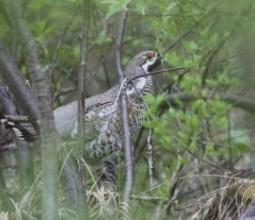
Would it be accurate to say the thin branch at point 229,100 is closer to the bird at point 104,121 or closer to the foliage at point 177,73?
the foliage at point 177,73

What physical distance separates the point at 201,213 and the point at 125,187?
0.39m

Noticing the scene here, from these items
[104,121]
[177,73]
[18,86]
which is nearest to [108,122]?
[104,121]

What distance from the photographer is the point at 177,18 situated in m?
5.88

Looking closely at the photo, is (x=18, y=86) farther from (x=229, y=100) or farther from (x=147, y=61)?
(x=229, y=100)

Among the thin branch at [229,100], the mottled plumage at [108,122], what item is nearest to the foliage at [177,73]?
the thin branch at [229,100]

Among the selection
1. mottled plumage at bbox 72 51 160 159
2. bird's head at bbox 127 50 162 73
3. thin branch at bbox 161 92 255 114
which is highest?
bird's head at bbox 127 50 162 73

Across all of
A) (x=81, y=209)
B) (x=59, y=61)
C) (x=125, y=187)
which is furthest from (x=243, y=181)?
(x=59, y=61)

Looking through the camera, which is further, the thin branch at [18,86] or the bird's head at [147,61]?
the bird's head at [147,61]

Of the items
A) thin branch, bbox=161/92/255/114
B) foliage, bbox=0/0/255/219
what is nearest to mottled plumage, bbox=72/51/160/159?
foliage, bbox=0/0/255/219

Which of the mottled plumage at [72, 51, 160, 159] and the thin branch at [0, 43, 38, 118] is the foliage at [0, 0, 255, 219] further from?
the thin branch at [0, 43, 38, 118]

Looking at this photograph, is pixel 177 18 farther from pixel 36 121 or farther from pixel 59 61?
pixel 36 121

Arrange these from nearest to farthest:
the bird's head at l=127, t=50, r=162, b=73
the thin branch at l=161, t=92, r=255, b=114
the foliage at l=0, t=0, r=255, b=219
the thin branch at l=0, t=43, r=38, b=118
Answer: the thin branch at l=0, t=43, r=38, b=118 → the bird's head at l=127, t=50, r=162, b=73 → the foliage at l=0, t=0, r=255, b=219 → the thin branch at l=161, t=92, r=255, b=114

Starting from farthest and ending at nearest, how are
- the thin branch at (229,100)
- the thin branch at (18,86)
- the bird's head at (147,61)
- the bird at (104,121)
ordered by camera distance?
the thin branch at (229,100), the bird's head at (147,61), the bird at (104,121), the thin branch at (18,86)

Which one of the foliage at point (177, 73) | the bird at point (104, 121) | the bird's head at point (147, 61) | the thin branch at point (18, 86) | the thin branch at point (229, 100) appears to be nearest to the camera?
the thin branch at point (18, 86)
